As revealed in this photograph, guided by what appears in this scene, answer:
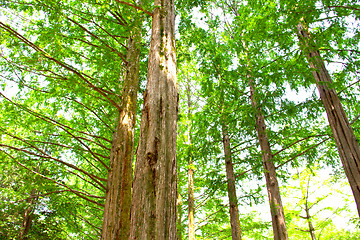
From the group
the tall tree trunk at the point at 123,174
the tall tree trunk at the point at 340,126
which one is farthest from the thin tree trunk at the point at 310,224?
the tall tree trunk at the point at 123,174

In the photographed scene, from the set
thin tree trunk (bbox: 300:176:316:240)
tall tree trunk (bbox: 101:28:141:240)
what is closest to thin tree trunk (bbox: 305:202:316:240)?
thin tree trunk (bbox: 300:176:316:240)

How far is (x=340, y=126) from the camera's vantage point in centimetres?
503

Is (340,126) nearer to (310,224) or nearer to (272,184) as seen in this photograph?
(272,184)

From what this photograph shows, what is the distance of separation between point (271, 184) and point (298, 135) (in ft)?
6.54

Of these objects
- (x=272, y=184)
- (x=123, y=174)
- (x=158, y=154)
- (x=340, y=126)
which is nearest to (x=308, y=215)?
(x=272, y=184)

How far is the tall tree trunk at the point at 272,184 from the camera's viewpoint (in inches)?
233

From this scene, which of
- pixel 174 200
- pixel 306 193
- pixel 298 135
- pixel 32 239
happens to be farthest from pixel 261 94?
pixel 32 239

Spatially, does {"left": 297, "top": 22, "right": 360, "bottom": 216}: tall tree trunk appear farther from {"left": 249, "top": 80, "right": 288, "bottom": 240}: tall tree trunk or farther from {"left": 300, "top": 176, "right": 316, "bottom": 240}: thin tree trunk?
{"left": 300, "top": 176, "right": 316, "bottom": 240}: thin tree trunk

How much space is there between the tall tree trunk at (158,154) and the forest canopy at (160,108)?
0.04 feet

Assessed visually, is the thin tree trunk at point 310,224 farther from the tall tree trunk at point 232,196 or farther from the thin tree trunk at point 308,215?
the tall tree trunk at point 232,196

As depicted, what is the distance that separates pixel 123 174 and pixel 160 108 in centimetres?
206

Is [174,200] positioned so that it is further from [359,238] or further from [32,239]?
[359,238]

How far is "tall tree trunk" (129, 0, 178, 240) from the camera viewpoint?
1.87 m

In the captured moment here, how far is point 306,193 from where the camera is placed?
11.3 meters
